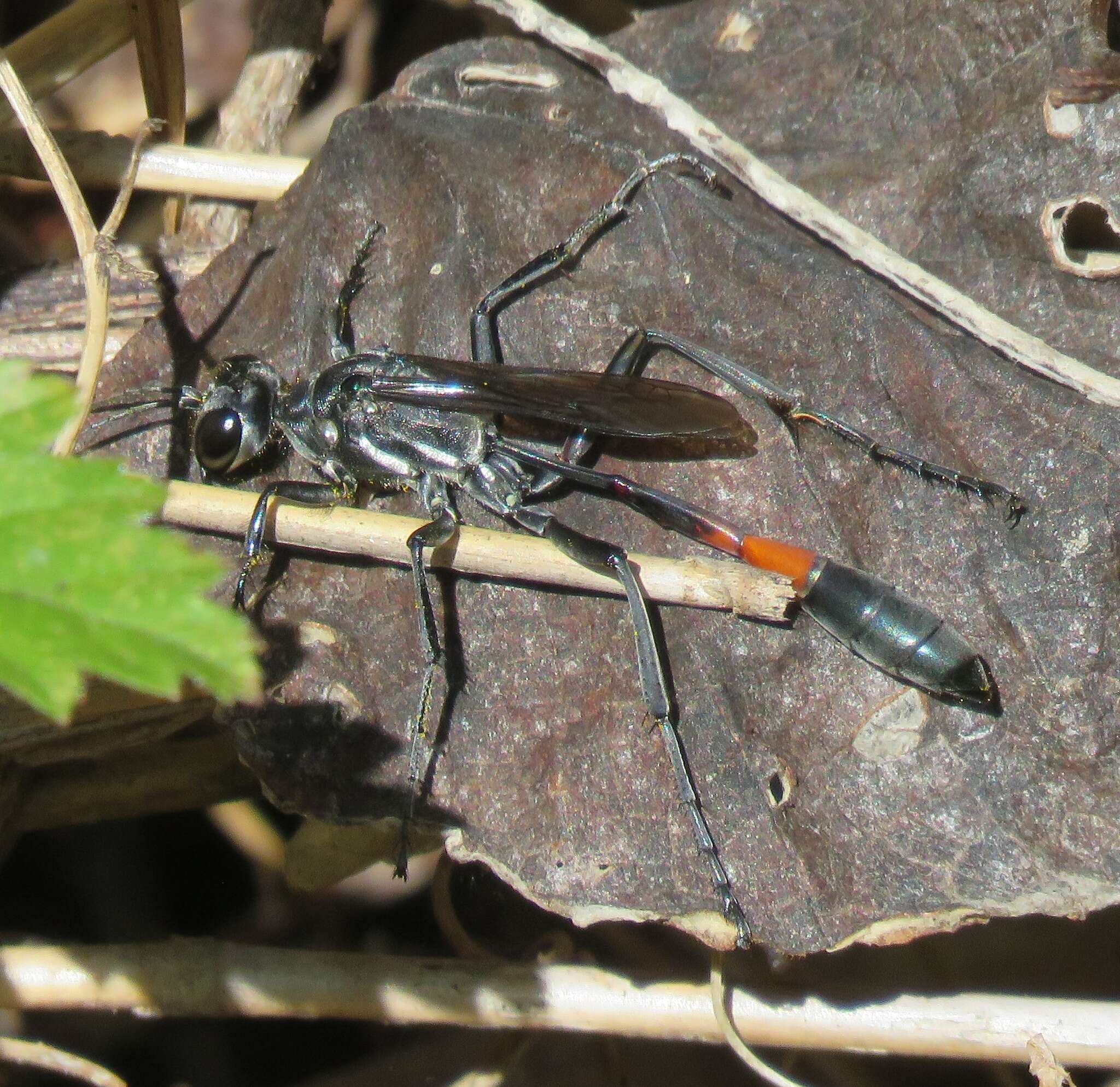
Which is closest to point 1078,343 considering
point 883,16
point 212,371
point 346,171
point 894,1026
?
point 883,16

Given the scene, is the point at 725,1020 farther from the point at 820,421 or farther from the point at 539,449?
the point at 539,449

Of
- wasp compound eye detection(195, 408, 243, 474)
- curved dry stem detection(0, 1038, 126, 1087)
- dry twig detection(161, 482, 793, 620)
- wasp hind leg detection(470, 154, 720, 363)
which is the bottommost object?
curved dry stem detection(0, 1038, 126, 1087)

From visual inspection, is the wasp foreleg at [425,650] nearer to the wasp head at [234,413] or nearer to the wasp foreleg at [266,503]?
the wasp foreleg at [266,503]

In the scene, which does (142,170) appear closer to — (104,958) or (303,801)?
(303,801)

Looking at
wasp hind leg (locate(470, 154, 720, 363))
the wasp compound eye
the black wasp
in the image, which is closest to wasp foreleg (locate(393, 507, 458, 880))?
the black wasp

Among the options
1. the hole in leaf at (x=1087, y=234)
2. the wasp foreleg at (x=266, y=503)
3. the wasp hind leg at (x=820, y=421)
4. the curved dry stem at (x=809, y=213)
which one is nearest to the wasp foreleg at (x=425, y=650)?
the wasp foreleg at (x=266, y=503)

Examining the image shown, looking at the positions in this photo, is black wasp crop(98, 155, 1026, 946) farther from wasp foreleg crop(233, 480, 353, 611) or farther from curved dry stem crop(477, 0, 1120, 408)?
curved dry stem crop(477, 0, 1120, 408)

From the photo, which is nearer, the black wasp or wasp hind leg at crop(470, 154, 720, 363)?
the black wasp
